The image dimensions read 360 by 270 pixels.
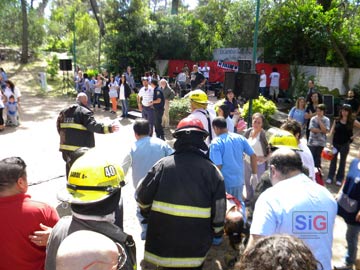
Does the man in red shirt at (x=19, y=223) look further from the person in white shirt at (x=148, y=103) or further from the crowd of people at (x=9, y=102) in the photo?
the crowd of people at (x=9, y=102)

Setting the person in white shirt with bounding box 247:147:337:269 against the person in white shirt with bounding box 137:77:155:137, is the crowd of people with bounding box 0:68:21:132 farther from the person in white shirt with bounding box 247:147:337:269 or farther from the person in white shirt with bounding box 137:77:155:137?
the person in white shirt with bounding box 247:147:337:269

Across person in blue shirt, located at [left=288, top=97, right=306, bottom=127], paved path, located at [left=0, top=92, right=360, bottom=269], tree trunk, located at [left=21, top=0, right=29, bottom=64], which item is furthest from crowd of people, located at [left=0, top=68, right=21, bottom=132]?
tree trunk, located at [left=21, top=0, right=29, bottom=64]

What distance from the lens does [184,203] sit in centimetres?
273

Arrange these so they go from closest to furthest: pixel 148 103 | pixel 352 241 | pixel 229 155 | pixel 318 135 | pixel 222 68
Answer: pixel 352 241 < pixel 229 155 < pixel 318 135 < pixel 148 103 < pixel 222 68

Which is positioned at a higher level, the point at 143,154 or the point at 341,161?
the point at 143,154

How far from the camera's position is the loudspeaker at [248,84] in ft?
24.8

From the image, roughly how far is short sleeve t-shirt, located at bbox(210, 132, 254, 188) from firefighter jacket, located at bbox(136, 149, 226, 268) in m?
1.33

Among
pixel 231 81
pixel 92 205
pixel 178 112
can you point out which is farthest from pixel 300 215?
pixel 178 112

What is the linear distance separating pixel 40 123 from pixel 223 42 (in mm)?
13452

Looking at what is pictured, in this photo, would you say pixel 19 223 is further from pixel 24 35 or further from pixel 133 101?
pixel 24 35

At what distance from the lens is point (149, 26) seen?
22.0 m

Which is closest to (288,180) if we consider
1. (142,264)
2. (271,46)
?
(142,264)

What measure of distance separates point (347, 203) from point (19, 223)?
3253mm

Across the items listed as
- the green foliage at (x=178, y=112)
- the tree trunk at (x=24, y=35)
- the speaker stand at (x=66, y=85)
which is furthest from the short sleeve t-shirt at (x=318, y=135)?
the tree trunk at (x=24, y=35)
